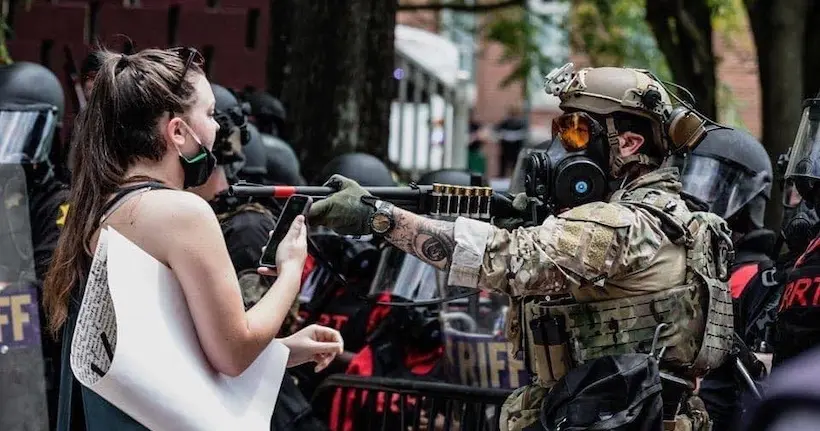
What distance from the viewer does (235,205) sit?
210 inches

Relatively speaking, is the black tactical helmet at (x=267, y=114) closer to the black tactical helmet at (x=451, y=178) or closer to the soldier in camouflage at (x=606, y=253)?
the black tactical helmet at (x=451, y=178)

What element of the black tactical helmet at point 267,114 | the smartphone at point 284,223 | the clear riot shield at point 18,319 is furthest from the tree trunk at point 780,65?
Result: the smartphone at point 284,223

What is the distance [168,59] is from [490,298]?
276cm

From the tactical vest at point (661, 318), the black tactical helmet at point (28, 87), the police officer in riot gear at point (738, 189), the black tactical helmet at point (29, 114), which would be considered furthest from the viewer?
the black tactical helmet at point (28, 87)

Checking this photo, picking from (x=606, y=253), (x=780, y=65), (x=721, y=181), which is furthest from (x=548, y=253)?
(x=780, y=65)

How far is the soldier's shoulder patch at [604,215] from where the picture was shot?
366cm

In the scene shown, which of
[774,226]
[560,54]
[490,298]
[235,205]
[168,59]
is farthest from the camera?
[560,54]

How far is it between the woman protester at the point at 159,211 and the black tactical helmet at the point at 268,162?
111 inches

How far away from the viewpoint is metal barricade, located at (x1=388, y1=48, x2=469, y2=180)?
13812 mm

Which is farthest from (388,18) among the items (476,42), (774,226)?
(476,42)

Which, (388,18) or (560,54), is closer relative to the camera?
(388,18)

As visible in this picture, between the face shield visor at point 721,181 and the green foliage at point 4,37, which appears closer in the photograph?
the face shield visor at point 721,181

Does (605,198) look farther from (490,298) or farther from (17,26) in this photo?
(17,26)

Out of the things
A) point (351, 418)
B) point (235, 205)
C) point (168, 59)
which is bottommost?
point (351, 418)
